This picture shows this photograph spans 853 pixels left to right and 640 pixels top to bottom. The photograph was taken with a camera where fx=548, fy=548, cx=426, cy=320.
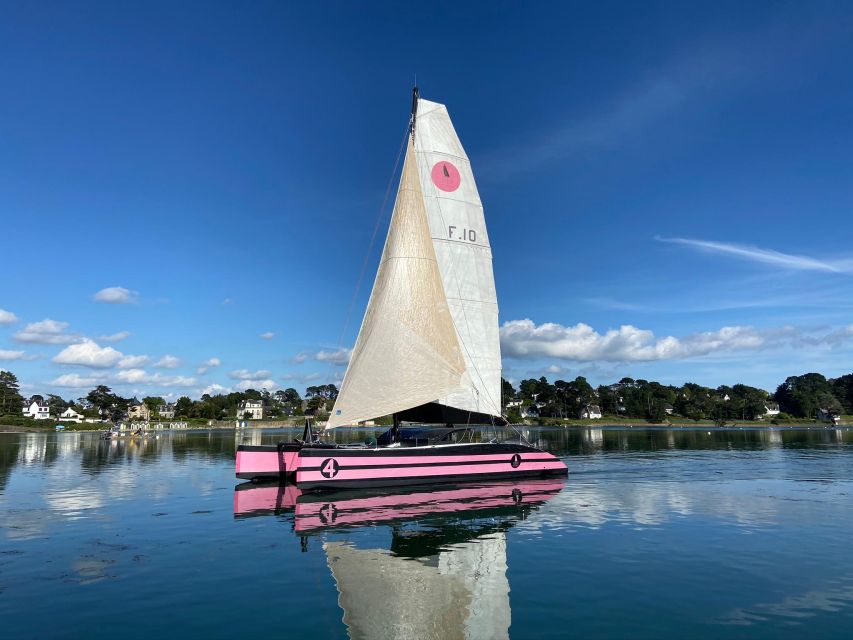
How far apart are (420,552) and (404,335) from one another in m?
12.9

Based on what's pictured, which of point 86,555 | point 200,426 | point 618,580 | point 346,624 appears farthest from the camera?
point 200,426

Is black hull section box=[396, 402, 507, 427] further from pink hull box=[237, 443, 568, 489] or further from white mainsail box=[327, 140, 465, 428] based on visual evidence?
white mainsail box=[327, 140, 465, 428]

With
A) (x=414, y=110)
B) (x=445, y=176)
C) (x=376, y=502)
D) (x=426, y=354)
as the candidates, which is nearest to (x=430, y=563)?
(x=376, y=502)

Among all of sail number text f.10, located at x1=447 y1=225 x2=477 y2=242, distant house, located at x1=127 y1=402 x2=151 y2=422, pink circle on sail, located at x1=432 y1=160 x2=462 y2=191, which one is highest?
pink circle on sail, located at x1=432 y1=160 x2=462 y2=191

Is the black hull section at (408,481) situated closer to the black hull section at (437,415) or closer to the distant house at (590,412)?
the black hull section at (437,415)

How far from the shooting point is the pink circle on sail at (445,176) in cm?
3247

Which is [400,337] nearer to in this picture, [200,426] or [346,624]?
[346,624]

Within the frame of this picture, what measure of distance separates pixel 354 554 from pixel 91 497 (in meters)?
18.0

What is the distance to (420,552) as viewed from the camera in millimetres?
16016

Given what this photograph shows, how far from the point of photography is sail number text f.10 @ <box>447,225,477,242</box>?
32.3 m

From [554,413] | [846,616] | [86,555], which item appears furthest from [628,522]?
[554,413]

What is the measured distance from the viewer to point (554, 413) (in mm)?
192750

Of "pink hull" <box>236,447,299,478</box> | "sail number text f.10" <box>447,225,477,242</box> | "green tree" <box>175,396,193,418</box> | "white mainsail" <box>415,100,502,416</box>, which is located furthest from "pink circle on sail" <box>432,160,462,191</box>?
"green tree" <box>175,396,193,418</box>

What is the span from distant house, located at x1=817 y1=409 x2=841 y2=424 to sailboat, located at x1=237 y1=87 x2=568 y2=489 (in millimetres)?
182115
